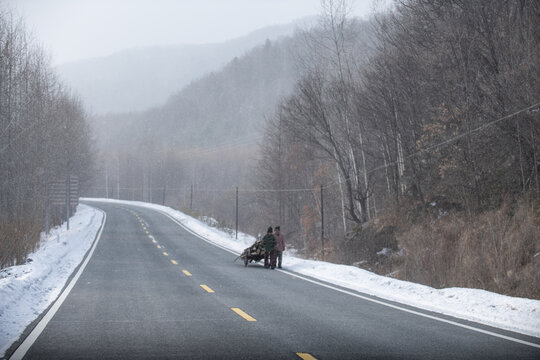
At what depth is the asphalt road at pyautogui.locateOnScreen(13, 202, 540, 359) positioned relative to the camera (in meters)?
6.83

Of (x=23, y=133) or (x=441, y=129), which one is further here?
(x=23, y=133)

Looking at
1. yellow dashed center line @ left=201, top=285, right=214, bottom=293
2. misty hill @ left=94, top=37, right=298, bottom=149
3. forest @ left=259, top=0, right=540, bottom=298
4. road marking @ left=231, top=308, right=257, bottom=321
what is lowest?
→ yellow dashed center line @ left=201, top=285, right=214, bottom=293

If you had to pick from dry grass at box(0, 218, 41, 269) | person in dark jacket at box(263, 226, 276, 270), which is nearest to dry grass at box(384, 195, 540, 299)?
person in dark jacket at box(263, 226, 276, 270)

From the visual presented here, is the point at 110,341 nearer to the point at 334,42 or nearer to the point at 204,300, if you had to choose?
the point at 204,300

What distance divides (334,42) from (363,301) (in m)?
23.3

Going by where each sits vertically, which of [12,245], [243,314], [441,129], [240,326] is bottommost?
[243,314]

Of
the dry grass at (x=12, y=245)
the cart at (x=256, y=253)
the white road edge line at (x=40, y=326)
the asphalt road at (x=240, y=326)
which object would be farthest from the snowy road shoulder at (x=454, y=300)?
the dry grass at (x=12, y=245)

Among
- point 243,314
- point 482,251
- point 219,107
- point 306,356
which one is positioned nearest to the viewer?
point 306,356

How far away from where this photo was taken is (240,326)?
8.66m

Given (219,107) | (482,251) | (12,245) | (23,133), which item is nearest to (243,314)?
(482,251)

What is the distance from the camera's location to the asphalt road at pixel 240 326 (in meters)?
6.83

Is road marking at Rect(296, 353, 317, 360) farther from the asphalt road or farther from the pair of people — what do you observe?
the pair of people

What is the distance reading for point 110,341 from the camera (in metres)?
7.32

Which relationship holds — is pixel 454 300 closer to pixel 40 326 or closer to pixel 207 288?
pixel 207 288
